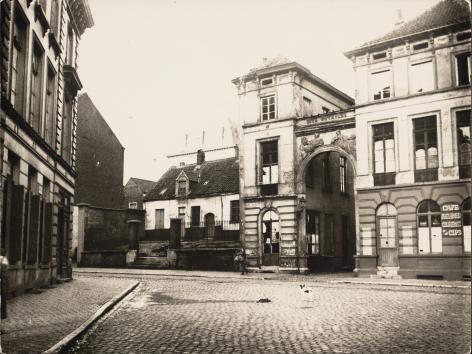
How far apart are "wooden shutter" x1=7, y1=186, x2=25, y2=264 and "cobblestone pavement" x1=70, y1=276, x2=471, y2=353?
6.89ft

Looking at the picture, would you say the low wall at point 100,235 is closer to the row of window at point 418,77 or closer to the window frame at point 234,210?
the window frame at point 234,210

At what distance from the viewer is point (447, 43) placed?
21.7 m

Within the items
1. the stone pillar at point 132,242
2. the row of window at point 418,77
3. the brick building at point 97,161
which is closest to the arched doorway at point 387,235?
the row of window at point 418,77

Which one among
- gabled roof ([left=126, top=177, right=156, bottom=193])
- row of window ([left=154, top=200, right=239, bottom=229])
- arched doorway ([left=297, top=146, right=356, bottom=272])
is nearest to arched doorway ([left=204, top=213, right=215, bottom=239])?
row of window ([left=154, top=200, right=239, bottom=229])

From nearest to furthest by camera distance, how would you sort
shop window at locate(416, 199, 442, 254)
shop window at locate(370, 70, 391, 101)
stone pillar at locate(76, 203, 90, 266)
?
shop window at locate(416, 199, 442, 254) < shop window at locate(370, 70, 391, 101) < stone pillar at locate(76, 203, 90, 266)

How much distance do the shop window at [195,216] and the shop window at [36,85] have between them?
30.1 metres

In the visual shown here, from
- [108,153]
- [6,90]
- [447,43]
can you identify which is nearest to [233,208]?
[108,153]

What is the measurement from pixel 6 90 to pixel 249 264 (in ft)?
69.1

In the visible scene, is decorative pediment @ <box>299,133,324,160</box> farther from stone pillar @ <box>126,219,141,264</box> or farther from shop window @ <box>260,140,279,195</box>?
stone pillar @ <box>126,219,141,264</box>

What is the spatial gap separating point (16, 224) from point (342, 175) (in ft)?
88.2

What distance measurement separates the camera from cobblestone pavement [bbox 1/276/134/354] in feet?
23.4

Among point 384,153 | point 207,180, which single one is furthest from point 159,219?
point 384,153

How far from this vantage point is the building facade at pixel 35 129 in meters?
9.34

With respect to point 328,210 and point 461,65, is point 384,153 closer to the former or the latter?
point 461,65
